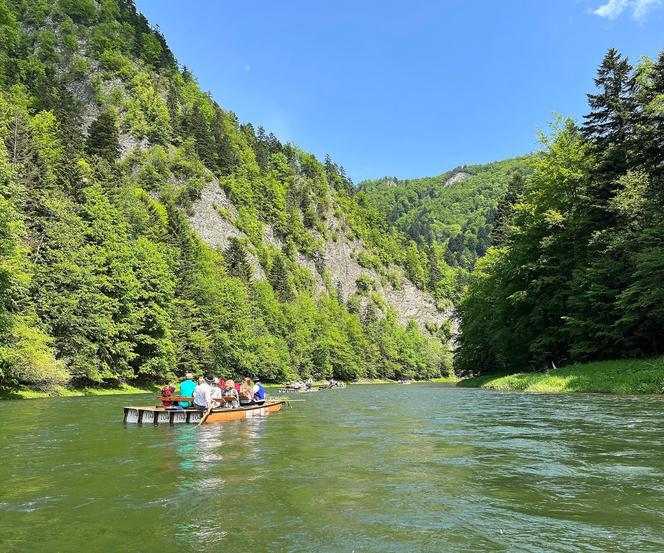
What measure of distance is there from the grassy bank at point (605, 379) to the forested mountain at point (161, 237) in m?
35.6

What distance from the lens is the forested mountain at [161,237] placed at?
44.7 meters

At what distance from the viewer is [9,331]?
1363 inches

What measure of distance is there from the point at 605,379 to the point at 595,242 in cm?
1001

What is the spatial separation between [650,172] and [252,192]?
97.9 metres

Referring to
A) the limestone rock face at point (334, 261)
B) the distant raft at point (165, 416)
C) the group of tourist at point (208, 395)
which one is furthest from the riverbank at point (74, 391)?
the limestone rock face at point (334, 261)

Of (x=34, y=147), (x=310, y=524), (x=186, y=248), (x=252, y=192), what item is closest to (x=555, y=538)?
Answer: (x=310, y=524)

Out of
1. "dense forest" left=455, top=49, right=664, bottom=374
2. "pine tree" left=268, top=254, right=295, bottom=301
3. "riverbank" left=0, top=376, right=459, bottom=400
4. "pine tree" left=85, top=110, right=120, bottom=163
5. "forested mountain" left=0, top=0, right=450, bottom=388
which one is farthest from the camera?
"pine tree" left=268, top=254, right=295, bottom=301

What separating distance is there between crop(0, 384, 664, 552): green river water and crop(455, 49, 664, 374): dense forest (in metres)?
19.4

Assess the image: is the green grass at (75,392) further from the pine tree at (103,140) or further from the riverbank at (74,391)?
the pine tree at (103,140)

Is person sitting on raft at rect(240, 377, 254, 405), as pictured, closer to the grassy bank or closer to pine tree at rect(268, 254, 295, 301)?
the grassy bank

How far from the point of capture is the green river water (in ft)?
23.3

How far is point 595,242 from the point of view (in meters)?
37.3

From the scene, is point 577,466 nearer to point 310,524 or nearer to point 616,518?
point 616,518

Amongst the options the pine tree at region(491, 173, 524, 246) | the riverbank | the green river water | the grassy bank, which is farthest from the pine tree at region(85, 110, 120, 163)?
the green river water
